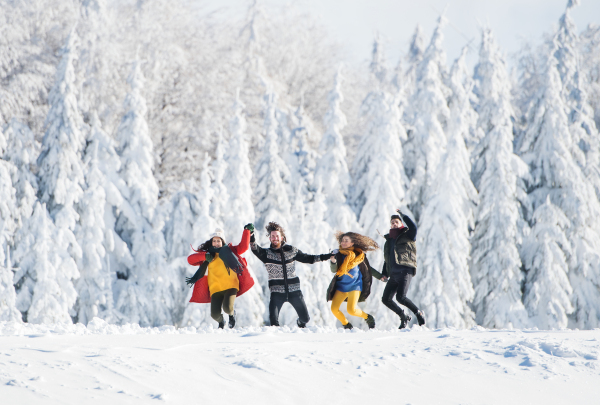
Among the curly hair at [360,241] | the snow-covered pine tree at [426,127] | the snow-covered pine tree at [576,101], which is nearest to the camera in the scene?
the curly hair at [360,241]

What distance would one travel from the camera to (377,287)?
2077 centimetres

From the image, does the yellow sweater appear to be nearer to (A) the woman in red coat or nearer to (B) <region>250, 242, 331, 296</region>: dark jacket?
(A) the woman in red coat

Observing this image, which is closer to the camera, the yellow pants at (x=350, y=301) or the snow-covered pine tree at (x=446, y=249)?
the yellow pants at (x=350, y=301)

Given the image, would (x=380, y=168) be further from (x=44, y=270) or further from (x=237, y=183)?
(x=44, y=270)

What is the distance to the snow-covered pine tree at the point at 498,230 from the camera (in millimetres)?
21047

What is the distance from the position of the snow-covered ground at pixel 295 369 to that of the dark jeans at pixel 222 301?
1.08 metres

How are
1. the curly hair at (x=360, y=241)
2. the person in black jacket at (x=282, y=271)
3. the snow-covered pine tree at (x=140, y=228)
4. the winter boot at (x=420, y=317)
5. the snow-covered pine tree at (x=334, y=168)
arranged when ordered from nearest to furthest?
the curly hair at (x=360, y=241) → the person in black jacket at (x=282, y=271) → the winter boot at (x=420, y=317) → the snow-covered pine tree at (x=140, y=228) → the snow-covered pine tree at (x=334, y=168)

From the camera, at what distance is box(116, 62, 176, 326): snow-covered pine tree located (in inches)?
782

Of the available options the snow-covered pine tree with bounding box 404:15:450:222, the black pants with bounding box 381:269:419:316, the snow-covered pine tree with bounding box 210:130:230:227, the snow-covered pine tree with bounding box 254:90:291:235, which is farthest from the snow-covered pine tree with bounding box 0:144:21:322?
the snow-covered pine tree with bounding box 404:15:450:222

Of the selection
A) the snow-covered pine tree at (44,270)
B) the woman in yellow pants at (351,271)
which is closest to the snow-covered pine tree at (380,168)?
the snow-covered pine tree at (44,270)

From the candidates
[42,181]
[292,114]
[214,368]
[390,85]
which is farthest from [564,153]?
[214,368]

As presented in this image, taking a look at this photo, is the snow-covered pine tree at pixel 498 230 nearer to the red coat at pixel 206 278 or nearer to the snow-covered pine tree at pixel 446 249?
the snow-covered pine tree at pixel 446 249

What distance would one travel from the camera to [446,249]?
798 inches

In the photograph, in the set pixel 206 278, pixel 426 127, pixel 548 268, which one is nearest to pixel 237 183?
pixel 426 127
